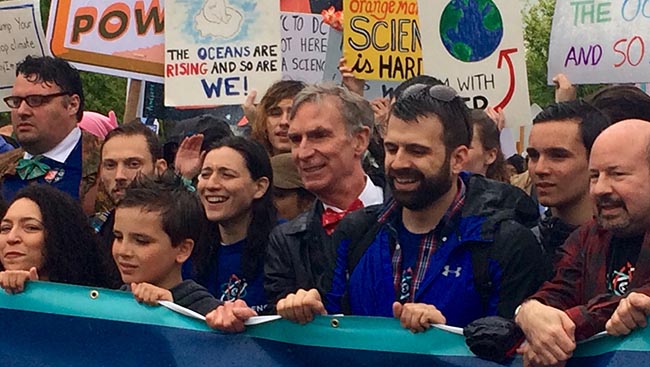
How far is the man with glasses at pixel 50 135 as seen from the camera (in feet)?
22.5

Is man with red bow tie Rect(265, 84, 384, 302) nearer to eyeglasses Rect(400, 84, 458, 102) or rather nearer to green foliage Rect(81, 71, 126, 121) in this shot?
eyeglasses Rect(400, 84, 458, 102)

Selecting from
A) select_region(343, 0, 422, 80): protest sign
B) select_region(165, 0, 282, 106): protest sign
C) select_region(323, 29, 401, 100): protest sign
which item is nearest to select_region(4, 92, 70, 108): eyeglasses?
select_region(165, 0, 282, 106): protest sign

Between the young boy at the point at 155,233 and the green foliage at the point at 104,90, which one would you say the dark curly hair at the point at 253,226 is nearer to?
the young boy at the point at 155,233

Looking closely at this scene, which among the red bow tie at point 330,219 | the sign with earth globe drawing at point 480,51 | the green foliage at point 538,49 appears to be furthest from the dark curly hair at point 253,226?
the green foliage at point 538,49

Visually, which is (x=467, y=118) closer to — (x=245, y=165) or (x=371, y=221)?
(x=371, y=221)

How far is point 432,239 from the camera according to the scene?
4520 millimetres

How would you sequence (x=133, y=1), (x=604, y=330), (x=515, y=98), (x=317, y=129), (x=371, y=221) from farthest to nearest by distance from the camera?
(x=133, y=1) < (x=515, y=98) < (x=317, y=129) < (x=371, y=221) < (x=604, y=330)

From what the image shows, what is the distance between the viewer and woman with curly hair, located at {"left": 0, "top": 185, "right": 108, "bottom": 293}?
5395 mm

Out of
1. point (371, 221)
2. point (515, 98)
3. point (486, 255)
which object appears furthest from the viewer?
point (515, 98)

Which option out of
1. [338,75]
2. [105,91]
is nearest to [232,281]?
[338,75]

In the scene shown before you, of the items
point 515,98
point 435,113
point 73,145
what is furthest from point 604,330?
point 73,145

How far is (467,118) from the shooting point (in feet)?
15.6

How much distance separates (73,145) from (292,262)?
2271 mm

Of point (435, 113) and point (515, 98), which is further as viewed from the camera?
point (515, 98)
